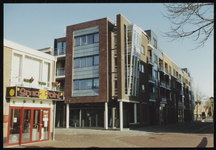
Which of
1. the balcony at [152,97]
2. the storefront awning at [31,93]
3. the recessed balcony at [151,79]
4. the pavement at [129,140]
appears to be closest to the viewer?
the storefront awning at [31,93]

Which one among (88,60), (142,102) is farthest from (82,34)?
(142,102)

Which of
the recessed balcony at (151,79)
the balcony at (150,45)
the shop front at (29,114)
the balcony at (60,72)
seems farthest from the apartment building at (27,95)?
the balcony at (150,45)

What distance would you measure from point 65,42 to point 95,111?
1122cm

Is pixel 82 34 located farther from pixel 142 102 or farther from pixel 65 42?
pixel 142 102

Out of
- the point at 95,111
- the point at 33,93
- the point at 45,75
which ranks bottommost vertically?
the point at 95,111

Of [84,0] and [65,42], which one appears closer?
[84,0]

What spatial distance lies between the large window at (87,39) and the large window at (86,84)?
497 cm

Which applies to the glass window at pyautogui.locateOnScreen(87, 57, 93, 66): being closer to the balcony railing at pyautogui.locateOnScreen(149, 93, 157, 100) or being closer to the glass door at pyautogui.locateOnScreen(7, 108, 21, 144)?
the balcony railing at pyautogui.locateOnScreen(149, 93, 157, 100)

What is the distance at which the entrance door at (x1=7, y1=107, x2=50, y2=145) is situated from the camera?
1221 cm

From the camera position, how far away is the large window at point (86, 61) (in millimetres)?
28264

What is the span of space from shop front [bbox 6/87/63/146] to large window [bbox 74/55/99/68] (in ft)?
43.9

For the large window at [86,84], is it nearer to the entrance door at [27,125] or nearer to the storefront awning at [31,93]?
the storefront awning at [31,93]

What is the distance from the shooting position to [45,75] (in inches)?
589

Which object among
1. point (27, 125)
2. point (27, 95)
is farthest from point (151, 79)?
point (27, 95)
